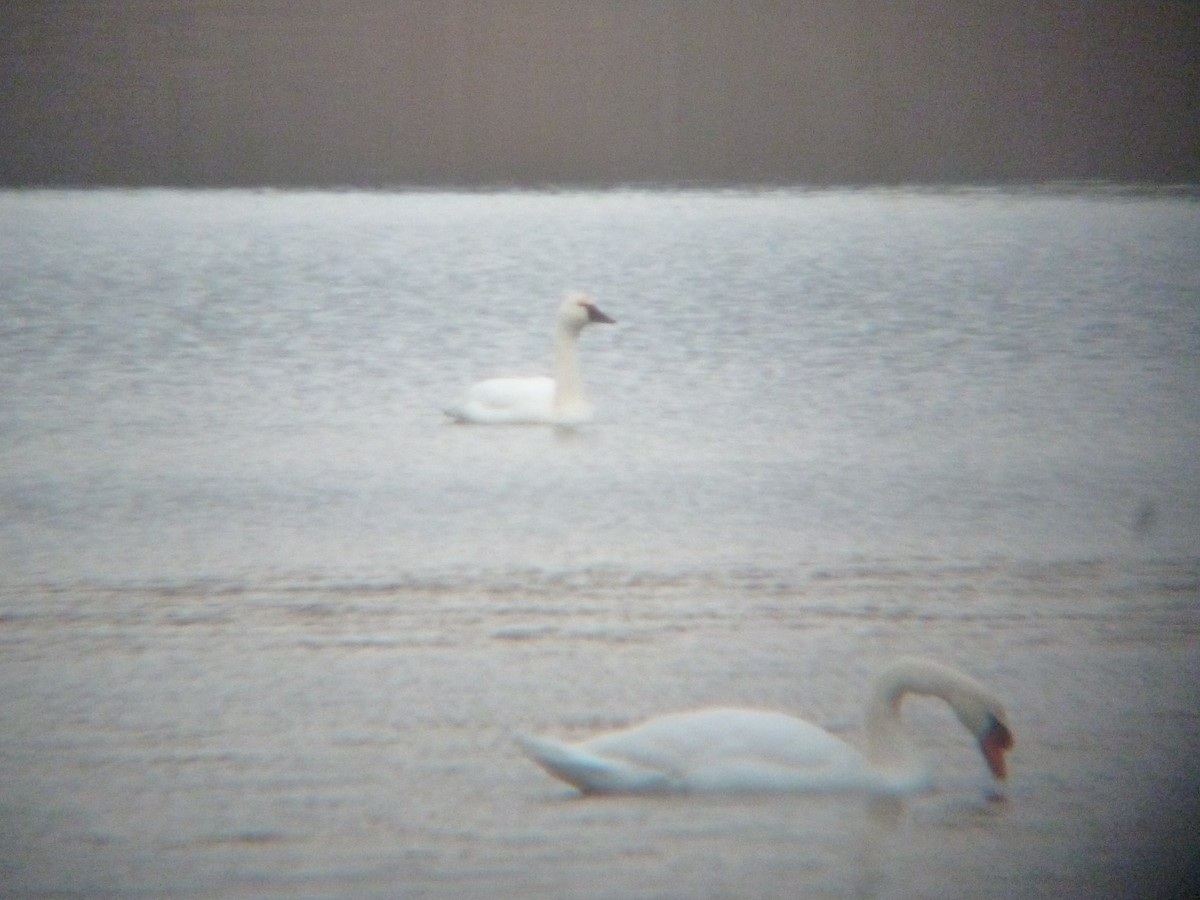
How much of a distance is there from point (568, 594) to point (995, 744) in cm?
294

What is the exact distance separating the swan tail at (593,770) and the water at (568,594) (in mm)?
54

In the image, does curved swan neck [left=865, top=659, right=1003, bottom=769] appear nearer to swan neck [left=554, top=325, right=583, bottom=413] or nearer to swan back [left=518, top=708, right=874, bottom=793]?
swan back [left=518, top=708, right=874, bottom=793]

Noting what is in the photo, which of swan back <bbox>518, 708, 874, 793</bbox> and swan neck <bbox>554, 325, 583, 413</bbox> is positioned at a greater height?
swan back <bbox>518, 708, 874, 793</bbox>

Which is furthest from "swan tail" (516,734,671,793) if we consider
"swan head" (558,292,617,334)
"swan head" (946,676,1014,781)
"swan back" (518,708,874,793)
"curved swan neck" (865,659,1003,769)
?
"swan head" (558,292,617,334)

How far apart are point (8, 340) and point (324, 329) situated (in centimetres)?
306

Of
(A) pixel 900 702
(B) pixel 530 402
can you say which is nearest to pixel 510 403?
(B) pixel 530 402

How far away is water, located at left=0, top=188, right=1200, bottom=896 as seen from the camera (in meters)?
5.58

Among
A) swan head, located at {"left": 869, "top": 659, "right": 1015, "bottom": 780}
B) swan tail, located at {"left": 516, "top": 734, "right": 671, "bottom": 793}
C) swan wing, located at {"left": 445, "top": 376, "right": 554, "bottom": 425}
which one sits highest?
swan head, located at {"left": 869, "top": 659, "right": 1015, "bottom": 780}

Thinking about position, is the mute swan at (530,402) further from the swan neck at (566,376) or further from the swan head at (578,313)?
the swan head at (578,313)

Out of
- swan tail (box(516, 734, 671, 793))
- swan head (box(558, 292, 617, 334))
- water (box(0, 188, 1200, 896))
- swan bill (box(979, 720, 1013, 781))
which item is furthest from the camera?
swan head (box(558, 292, 617, 334))

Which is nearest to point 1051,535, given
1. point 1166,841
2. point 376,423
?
point 1166,841

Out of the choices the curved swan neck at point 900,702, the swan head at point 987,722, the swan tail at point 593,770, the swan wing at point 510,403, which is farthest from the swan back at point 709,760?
the swan wing at point 510,403

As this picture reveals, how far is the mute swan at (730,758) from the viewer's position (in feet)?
18.9

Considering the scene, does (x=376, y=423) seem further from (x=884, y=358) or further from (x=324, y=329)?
(x=324, y=329)
